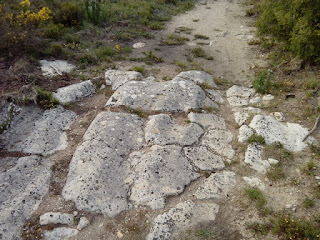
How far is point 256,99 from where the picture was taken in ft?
21.5

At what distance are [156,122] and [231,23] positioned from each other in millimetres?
7381

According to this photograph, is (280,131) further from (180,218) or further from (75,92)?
(75,92)

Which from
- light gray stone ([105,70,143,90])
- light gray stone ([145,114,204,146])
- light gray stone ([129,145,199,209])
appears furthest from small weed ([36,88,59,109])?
light gray stone ([129,145,199,209])

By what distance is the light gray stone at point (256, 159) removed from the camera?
4.87 meters

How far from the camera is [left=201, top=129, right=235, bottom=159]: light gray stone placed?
520 cm

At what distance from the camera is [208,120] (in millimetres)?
5926

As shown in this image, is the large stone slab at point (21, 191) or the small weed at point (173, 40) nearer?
the large stone slab at point (21, 191)

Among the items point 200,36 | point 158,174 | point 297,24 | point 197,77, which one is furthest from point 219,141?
point 200,36

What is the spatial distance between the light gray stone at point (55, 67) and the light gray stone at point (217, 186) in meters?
4.73

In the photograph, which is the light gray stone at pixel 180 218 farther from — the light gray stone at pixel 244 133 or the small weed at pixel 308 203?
the light gray stone at pixel 244 133

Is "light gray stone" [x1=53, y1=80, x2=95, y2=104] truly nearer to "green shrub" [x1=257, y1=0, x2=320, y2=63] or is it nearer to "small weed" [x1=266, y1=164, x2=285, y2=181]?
"small weed" [x1=266, y1=164, x2=285, y2=181]

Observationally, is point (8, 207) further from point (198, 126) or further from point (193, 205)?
point (198, 126)

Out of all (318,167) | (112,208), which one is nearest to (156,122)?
(112,208)

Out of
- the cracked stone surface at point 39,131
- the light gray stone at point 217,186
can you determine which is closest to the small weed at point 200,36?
the cracked stone surface at point 39,131
